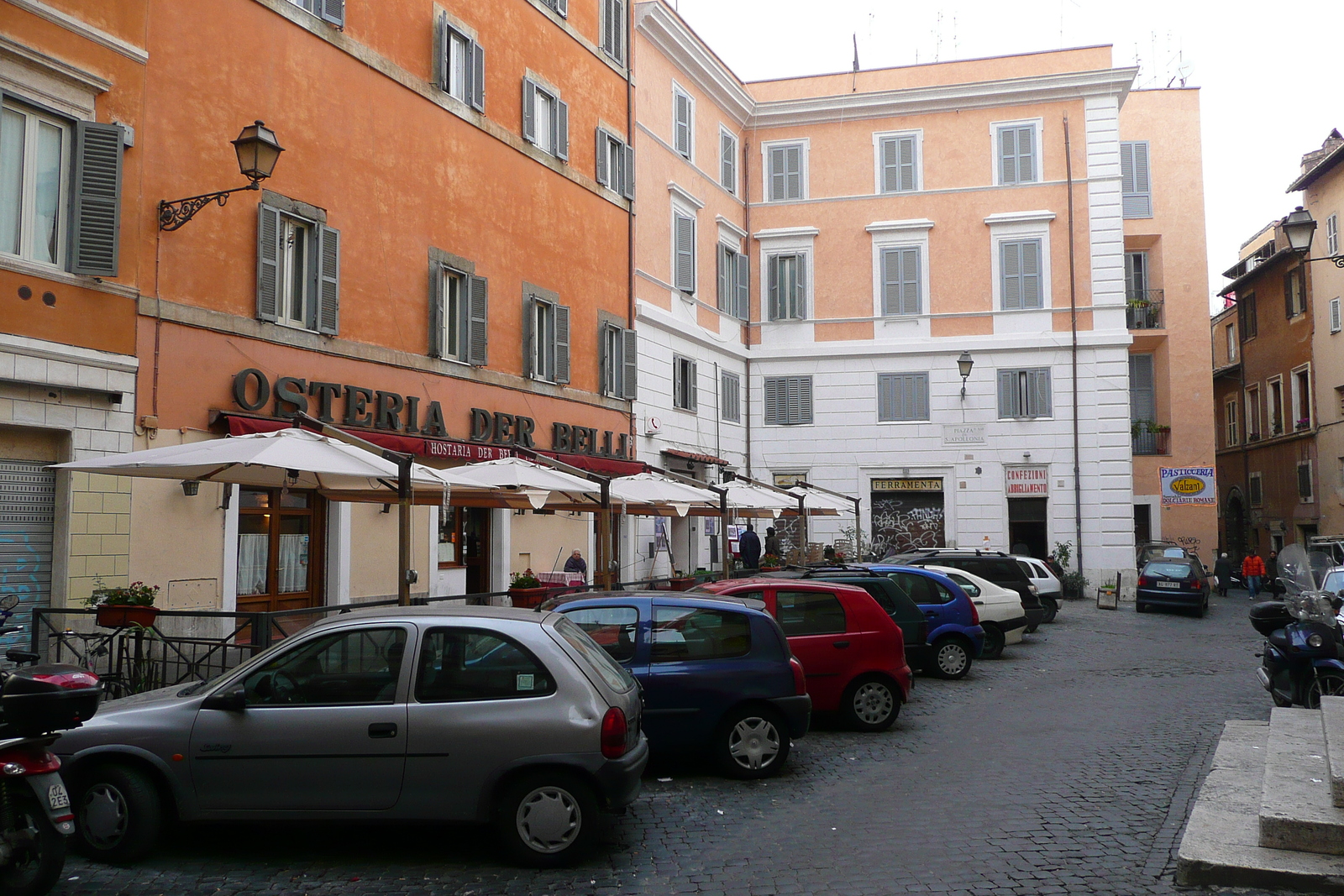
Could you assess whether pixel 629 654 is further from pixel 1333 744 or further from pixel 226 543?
pixel 226 543

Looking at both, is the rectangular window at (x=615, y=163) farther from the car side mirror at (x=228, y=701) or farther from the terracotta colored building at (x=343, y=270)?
the car side mirror at (x=228, y=701)

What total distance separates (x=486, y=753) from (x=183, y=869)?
1.82 meters

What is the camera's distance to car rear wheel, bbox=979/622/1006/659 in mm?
17594

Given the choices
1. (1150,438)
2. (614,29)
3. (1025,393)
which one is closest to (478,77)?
(614,29)

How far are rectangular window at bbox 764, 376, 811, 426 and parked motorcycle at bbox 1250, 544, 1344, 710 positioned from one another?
2075 centimetres

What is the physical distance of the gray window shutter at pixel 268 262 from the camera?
1446cm

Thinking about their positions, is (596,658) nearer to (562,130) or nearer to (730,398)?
(562,130)

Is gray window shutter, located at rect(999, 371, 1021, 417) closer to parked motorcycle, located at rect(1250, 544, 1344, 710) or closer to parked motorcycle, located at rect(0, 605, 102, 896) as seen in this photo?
parked motorcycle, located at rect(1250, 544, 1344, 710)

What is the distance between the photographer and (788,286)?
107ft

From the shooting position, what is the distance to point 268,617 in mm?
9609

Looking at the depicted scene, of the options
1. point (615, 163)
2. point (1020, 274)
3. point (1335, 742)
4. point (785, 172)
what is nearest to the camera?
point (1335, 742)

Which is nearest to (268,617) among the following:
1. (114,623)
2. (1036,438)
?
(114,623)

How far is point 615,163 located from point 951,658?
550 inches

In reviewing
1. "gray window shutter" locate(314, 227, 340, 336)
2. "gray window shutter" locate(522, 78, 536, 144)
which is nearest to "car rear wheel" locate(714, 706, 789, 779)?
"gray window shutter" locate(314, 227, 340, 336)
